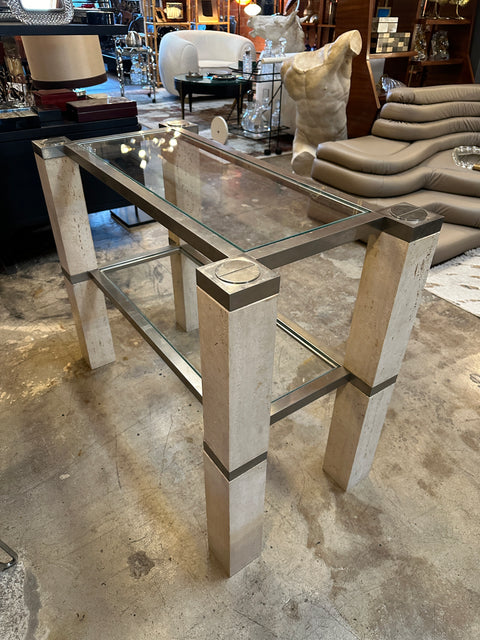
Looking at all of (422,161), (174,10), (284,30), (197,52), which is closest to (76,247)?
(422,161)

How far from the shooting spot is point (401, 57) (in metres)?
4.10

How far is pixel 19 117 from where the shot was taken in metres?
2.21

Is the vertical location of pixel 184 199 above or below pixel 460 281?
above

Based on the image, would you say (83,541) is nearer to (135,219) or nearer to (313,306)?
(313,306)

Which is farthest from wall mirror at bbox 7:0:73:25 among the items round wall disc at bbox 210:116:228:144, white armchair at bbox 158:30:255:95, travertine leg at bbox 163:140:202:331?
white armchair at bbox 158:30:255:95

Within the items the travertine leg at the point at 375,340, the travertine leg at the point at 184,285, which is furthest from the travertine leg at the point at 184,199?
the travertine leg at the point at 375,340

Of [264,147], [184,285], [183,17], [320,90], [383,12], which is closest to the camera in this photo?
[184,285]

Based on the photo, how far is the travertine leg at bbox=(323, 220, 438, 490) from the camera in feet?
3.20

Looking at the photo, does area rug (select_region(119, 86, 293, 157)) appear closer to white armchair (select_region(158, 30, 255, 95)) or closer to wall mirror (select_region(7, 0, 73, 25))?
white armchair (select_region(158, 30, 255, 95))

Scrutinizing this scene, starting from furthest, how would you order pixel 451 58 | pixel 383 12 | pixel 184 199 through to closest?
pixel 451 58 → pixel 383 12 → pixel 184 199

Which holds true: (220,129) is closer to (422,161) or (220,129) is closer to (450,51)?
(422,161)

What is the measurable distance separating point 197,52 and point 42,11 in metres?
5.43

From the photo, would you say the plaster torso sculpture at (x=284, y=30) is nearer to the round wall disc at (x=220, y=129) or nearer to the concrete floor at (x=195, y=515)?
the round wall disc at (x=220, y=129)

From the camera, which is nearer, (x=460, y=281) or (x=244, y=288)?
(x=244, y=288)
